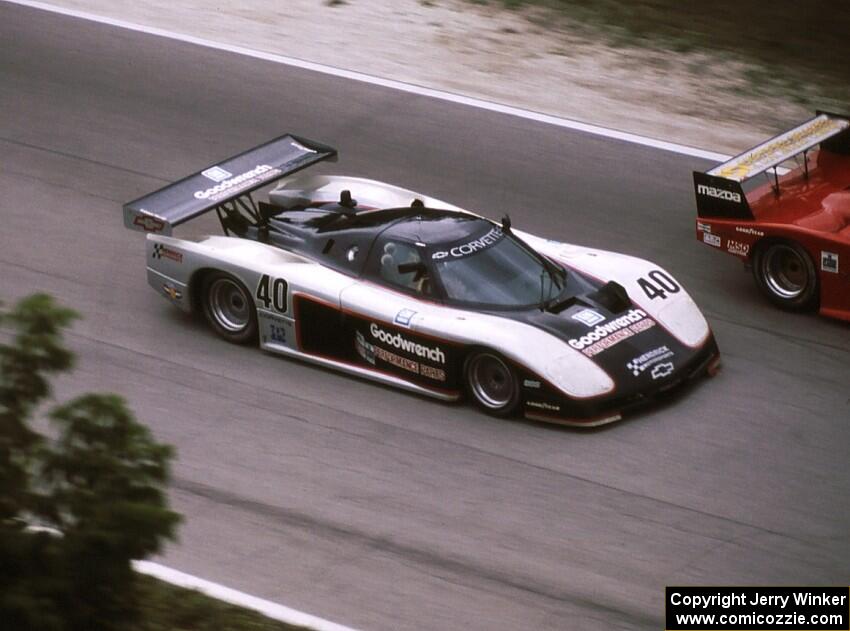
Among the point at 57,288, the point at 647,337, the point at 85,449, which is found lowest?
the point at 57,288

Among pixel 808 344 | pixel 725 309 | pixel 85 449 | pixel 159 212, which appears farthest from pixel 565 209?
pixel 85 449

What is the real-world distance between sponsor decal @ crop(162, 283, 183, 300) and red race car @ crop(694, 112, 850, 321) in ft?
14.3

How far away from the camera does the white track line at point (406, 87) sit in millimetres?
15383

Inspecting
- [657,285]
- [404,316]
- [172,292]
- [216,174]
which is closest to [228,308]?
[172,292]

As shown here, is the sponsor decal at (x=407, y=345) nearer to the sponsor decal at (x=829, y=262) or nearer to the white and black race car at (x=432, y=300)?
the white and black race car at (x=432, y=300)

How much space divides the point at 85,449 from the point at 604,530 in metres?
3.82

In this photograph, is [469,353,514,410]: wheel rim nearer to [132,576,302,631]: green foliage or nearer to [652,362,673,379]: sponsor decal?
[652,362,673,379]: sponsor decal

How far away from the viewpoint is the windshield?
410 inches

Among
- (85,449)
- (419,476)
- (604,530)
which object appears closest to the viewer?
(85,449)

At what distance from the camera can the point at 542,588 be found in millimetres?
8297

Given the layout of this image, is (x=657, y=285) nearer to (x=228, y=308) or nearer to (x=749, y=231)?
(x=749, y=231)

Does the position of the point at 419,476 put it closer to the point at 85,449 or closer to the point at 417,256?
the point at 417,256

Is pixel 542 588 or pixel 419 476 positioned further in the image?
pixel 419 476

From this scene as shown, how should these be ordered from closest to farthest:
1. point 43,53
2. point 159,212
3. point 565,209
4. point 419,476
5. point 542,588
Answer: point 542,588 < point 419,476 < point 159,212 < point 565,209 < point 43,53
